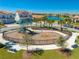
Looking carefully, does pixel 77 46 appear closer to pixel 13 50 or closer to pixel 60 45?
pixel 60 45

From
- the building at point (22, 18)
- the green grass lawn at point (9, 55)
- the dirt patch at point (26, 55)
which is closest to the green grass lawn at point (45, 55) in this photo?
the green grass lawn at point (9, 55)

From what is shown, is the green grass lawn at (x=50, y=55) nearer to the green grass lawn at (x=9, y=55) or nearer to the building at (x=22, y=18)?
the green grass lawn at (x=9, y=55)

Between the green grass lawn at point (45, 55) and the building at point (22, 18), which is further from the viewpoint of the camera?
the building at point (22, 18)

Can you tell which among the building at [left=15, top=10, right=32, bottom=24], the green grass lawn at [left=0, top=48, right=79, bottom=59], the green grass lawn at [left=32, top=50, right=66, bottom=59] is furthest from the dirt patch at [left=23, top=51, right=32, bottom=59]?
the building at [left=15, top=10, right=32, bottom=24]

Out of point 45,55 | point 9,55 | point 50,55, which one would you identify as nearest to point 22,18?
point 9,55

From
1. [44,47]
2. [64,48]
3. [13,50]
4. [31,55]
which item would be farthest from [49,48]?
[13,50]

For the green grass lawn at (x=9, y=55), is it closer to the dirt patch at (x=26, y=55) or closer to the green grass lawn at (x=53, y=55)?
the dirt patch at (x=26, y=55)

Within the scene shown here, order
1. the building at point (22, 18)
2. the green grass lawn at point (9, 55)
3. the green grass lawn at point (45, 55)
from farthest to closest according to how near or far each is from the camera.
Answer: the building at point (22, 18)
the green grass lawn at point (45, 55)
the green grass lawn at point (9, 55)

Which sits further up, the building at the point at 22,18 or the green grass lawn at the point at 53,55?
the building at the point at 22,18

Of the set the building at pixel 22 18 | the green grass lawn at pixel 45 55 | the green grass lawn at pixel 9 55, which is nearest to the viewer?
the green grass lawn at pixel 9 55

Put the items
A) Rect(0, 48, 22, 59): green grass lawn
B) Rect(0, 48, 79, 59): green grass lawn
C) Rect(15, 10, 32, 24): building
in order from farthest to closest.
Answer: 1. Rect(15, 10, 32, 24): building
2. Rect(0, 48, 79, 59): green grass lawn
3. Rect(0, 48, 22, 59): green grass lawn

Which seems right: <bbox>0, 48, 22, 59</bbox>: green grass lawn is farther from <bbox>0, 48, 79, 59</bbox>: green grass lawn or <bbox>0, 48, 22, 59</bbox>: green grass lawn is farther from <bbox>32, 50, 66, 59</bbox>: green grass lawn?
<bbox>32, 50, 66, 59</bbox>: green grass lawn
